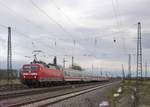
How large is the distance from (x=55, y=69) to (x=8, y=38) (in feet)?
34.5

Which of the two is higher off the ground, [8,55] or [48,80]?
[8,55]

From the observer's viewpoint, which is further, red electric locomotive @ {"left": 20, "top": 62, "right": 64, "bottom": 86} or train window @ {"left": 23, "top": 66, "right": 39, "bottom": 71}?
train window @ {"left": 23, "top": 66, "right": 39, "bottom": 71}

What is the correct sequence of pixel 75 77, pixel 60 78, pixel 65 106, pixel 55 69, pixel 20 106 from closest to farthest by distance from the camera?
Result: pixel 20 106 → pixel 65 106 → pixel 55 69 → pixel 60 78 → pixel 75 77

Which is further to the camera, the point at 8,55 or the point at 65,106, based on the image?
the point at 8,55

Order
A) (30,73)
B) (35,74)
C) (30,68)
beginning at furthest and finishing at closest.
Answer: (30,68) → (30,73) → (35,74)

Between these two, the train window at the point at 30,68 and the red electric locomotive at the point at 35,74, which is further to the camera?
the train window at the point at 30,68

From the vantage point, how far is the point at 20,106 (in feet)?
60.4

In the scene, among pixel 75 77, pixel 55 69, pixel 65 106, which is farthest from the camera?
pixel 75 77

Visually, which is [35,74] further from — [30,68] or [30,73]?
[30,68]

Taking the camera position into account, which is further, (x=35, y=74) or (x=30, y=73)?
(x=30, y=73)

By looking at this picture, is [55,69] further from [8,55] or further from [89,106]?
[89,106]

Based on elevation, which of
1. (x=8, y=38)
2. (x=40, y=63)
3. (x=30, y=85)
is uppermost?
(x=8, y=38)

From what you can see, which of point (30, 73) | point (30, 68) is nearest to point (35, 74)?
point (30, 73)

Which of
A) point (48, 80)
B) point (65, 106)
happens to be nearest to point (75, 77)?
point (48, 80)
